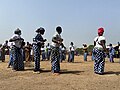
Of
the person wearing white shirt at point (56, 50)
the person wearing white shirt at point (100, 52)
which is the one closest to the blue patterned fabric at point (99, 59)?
the person wearing white shirt at point (100, 52)

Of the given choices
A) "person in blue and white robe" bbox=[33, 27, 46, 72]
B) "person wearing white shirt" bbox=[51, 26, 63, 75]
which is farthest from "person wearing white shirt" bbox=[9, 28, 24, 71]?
"person wearing white shirt" bbox=[51, 26, 63, 75]

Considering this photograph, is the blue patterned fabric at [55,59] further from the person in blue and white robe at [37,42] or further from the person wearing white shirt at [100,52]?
the person wearing white shirt at [100,52]

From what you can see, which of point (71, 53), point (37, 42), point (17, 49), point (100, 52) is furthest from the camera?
point (71, 53)

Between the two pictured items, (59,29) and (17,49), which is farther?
(17,49)

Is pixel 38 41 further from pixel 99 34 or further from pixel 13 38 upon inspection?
pixel 99 34

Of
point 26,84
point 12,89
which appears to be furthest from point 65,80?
point 12,89

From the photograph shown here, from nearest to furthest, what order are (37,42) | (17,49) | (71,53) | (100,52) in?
(100,52), (37,42), (17,49), (71,53)

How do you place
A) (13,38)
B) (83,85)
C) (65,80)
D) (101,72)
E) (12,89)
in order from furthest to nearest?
1. (13,38)
2. (101,72)
3. (65,80)
4. (83,85)
5. (12,89)

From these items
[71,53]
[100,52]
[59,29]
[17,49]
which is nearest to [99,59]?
[100,52]

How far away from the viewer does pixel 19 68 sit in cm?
1481

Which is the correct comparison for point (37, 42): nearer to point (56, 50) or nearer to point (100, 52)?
point (56, 50)

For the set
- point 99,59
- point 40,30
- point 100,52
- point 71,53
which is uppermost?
point 40,30

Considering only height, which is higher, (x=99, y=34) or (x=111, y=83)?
(x=99, y=34)

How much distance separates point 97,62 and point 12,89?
15.7ft
